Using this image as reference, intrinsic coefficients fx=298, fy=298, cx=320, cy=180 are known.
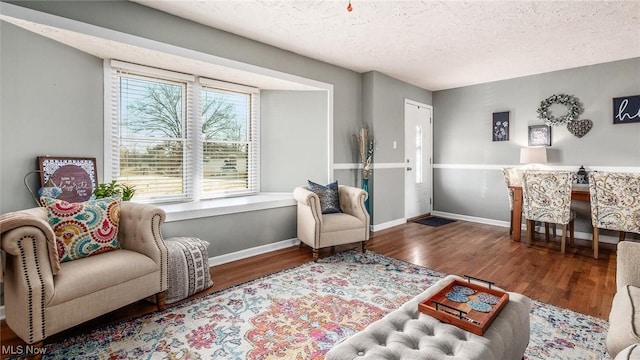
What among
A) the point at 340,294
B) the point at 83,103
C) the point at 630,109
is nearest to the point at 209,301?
the point at 340,294

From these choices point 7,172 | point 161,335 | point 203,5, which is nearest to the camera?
point 161,335

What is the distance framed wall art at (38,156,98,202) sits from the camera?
235 centimetres

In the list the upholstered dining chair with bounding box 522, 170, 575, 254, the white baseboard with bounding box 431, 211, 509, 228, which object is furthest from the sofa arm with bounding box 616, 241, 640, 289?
the white baseboard with bounding box 431, 211, 509, 228

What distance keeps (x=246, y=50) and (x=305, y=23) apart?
769mm

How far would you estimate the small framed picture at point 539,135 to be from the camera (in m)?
4.52

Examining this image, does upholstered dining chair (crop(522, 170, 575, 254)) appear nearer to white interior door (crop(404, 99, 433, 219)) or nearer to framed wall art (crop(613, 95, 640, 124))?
framed wall art (crop(613, 95, 640, 124))

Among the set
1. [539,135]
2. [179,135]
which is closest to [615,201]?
[539,135]

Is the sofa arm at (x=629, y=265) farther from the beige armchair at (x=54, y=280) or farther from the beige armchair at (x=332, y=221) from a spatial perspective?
the beige armchair at (x=54, y=280)

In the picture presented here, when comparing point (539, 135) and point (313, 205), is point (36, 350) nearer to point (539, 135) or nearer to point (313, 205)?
point (313, 205)

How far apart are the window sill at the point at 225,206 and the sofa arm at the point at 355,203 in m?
0.64

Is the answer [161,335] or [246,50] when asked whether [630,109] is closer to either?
[246,50]

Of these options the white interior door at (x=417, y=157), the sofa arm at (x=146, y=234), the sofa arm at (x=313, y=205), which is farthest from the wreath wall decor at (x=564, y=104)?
the sofa arm at (x=146, y=234)

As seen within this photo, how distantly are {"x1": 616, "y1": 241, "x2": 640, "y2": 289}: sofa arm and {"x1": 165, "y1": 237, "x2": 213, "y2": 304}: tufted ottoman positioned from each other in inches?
108

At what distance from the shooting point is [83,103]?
2.62m
